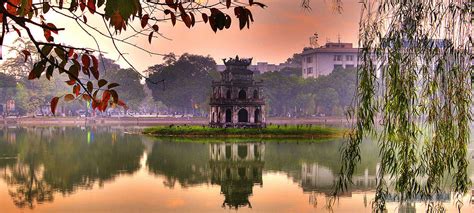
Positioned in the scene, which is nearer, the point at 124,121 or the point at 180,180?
the point at 180,180

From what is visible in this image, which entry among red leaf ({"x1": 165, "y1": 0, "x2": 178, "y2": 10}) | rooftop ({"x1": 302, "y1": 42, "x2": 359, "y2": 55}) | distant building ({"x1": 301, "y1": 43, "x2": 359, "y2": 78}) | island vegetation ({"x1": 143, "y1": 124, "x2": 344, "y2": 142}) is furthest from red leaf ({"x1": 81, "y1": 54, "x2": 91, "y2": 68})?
rooftop ({"x1": 302, "y1": 42, "x2": 359, "y2": 55})

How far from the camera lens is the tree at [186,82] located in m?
81.1

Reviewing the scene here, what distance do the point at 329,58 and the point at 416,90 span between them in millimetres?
92643

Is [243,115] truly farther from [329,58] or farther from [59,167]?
[329,58]

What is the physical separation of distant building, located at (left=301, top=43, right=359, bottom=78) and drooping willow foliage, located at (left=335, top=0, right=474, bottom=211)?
90.2m

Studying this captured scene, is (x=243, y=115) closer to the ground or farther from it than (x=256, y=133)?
farther from it

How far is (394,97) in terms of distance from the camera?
6.79 metres

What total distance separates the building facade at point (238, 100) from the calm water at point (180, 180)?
50.6 ft

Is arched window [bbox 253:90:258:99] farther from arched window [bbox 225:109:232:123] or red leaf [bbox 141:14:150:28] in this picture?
red leaf [bbox 141:14:150:28]

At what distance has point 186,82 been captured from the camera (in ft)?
266

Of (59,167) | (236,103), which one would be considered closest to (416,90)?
(59,167)

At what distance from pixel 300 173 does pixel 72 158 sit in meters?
12.5

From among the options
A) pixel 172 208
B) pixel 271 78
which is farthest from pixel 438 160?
pixel 271 78

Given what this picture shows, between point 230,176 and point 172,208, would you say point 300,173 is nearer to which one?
point 230,176
